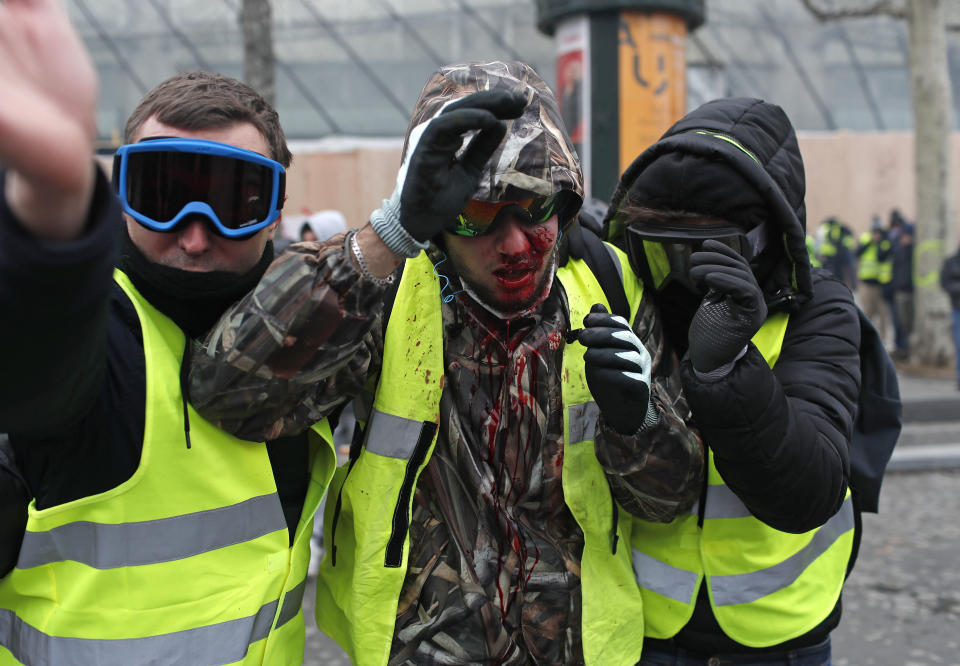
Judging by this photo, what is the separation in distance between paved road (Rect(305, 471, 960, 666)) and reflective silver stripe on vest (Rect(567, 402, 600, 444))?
8.18ft

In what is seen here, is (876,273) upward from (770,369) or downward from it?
downward

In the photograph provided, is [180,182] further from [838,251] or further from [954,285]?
[838,251]

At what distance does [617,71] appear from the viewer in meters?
6.70

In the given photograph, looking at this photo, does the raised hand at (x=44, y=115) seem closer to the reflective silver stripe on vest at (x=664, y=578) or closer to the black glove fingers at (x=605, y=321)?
the black glove fingers at (x=605, y=321)

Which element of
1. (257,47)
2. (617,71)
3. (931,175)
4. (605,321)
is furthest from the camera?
(931,175)

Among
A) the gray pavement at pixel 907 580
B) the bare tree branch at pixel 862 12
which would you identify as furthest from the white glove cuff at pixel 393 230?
the bare tree branch at pixel 862 12

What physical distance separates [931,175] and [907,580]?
7.41m

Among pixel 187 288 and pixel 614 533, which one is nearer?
pixel 187 288

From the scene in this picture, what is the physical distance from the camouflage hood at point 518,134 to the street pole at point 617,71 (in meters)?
5.04

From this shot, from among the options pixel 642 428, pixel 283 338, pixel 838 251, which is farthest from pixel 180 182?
pixel 838 251

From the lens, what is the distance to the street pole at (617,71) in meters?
6.67

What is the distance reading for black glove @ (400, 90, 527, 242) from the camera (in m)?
1.40

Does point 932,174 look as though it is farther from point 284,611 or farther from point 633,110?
point 284,611

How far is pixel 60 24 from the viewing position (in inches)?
38.9
